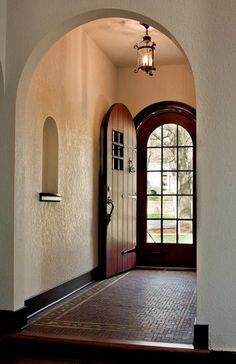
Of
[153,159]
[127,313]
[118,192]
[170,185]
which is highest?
[153,159]

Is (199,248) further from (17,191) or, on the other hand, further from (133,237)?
(133,237)

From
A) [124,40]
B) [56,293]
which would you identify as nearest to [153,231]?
[56,293]

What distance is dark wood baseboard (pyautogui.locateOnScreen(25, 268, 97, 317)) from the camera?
3.67 metres

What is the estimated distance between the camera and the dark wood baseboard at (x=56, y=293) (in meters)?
3.67

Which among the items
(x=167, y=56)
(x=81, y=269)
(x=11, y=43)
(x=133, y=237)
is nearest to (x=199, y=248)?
(x=11, y=43)

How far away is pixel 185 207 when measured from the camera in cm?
619

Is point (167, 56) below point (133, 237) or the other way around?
the other way around

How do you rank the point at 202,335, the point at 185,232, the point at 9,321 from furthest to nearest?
the point at 185,232 → the point at 9,321 → the point at 202,335

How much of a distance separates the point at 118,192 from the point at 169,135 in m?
1.23

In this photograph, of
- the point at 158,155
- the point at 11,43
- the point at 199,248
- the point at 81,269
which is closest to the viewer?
the point at 199,248

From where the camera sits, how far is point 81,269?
483 centimetres

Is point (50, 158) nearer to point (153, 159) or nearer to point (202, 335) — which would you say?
point (202, 335)

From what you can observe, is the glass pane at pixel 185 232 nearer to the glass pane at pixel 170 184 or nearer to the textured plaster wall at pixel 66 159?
the glass pane at pixel 170 184

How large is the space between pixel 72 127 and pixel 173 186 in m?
2.12
